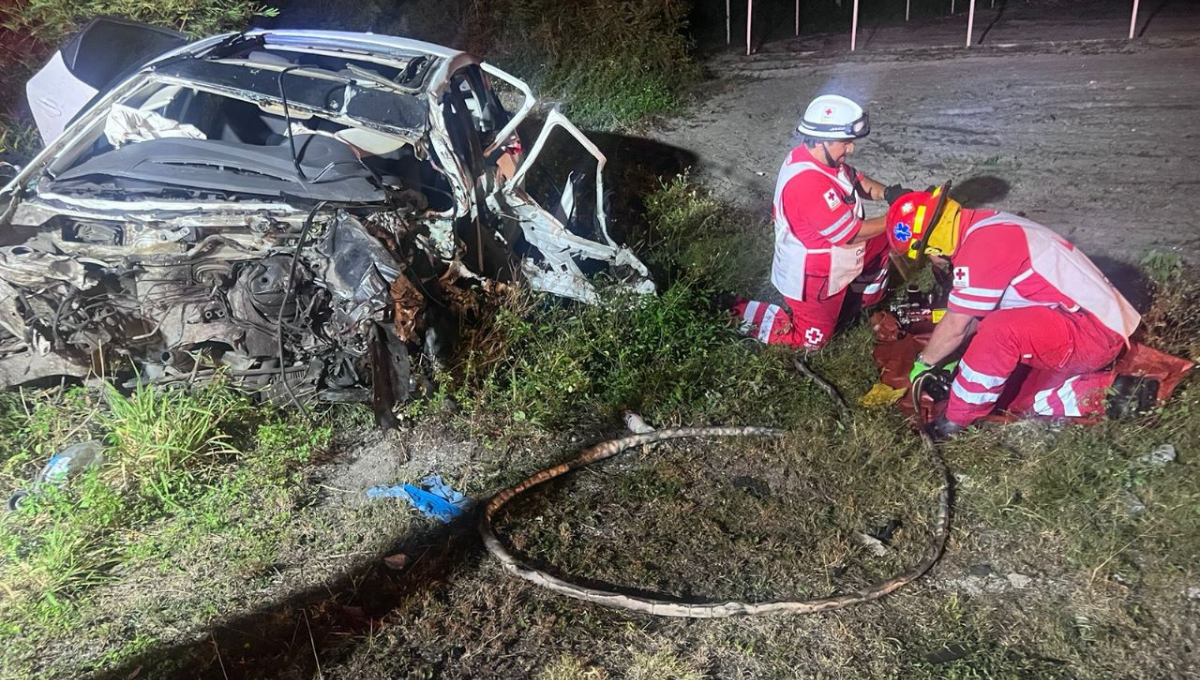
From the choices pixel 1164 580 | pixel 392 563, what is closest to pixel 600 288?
pixel 392 563

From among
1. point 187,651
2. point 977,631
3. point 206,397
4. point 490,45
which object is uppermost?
point 490,45

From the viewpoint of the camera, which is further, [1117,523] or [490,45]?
[490,45]

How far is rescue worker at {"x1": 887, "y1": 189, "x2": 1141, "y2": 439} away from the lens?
353cm

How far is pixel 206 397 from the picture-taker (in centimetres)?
400

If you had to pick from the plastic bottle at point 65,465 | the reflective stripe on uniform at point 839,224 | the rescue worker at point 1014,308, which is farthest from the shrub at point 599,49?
the plastic bottle at point 65,465

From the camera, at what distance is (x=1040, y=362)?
3670 millimetres

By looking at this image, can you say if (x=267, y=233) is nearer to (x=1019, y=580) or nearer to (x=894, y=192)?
(x=894, y=192)

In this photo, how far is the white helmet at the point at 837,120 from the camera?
4.21 m

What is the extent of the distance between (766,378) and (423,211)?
7.37ft

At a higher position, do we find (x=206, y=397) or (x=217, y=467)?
(x=206, y=397)

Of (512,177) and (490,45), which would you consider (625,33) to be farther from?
(512,177)

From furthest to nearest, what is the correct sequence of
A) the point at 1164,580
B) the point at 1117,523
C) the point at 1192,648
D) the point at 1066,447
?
the point at 1066,447 → the point at 1117,523 → the point at 1164,580 → the point at 1192,648

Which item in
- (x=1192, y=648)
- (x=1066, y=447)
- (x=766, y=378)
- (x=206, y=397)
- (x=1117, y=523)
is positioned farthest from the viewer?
(x=766, y=378)

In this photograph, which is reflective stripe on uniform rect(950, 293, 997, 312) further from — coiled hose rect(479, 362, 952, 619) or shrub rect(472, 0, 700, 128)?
shrub rect(472, 0, 700, 128)
